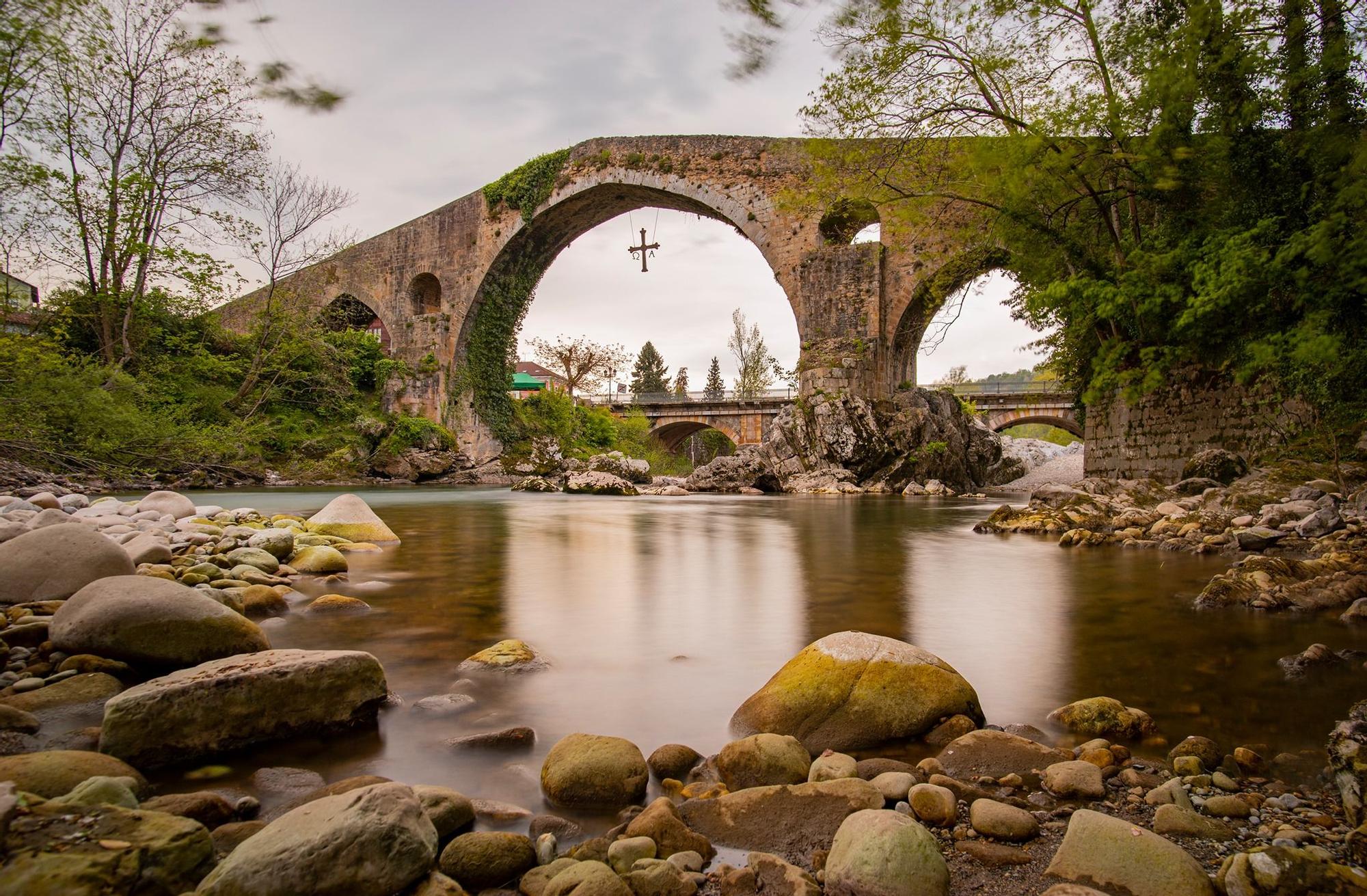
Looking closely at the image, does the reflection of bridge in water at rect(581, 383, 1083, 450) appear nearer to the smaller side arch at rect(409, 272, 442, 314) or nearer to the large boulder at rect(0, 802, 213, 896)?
the smaller side arch at rect(409, 272, 442, 314)

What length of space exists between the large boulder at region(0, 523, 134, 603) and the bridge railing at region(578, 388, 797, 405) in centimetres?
3520

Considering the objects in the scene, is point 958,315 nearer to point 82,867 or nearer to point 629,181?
point 82,867

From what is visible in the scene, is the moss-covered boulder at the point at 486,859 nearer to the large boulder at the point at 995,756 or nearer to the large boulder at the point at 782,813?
the large boulder at the point at 782,813

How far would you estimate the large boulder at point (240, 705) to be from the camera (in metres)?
2.24

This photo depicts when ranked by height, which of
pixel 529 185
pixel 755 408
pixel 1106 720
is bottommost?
pixel 1106 720

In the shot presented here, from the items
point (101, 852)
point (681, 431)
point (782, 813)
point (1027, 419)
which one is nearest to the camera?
point (101, 852)

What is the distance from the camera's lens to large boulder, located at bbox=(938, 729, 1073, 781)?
2221 millimetres

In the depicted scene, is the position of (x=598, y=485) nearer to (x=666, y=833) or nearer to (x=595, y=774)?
(x=595, y=774)

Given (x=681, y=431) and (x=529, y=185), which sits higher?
(x=529, y=185)

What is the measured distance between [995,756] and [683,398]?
128ft

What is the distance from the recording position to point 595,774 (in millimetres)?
2139

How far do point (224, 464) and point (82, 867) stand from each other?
460 inches

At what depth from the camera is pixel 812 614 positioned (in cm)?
481

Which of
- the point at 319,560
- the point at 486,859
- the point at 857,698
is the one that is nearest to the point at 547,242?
the point at 319,560
